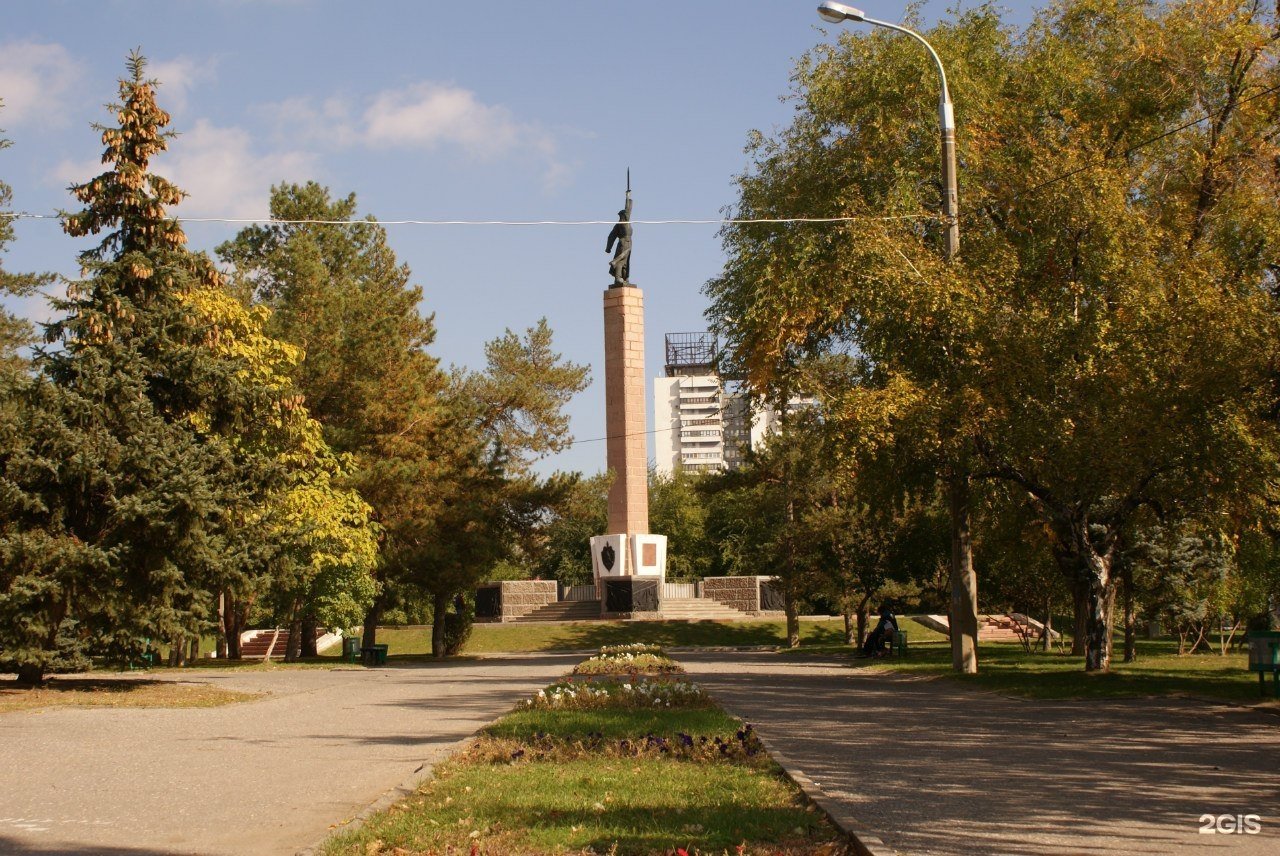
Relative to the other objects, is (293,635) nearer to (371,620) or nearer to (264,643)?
(371,620)

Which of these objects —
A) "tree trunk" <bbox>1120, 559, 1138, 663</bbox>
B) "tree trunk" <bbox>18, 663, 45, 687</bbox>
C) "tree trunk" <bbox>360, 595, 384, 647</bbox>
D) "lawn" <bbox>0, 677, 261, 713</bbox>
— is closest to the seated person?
"tree trunk" <bbox>1120, 559, 1138, 663</bbox>

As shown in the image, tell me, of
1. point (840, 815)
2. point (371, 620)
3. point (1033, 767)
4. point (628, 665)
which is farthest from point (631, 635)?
point (840, 815)

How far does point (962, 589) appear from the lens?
72.6 ft

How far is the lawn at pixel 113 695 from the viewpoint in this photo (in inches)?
704

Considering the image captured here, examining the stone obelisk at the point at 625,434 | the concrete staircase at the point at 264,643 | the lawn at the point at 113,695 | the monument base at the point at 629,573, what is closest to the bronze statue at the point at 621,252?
the stone obelisk at the point at 625,434

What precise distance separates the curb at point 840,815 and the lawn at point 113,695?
456 inches

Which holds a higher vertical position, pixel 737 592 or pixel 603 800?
pixel 603 800

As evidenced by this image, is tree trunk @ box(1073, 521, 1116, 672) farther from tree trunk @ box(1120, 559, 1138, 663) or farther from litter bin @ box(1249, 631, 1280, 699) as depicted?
tree trunk @ box(1120, 559, 1138, 663)

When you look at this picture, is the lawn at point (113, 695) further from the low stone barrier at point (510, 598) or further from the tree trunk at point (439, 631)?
the low stone barrier at point (510, 598)

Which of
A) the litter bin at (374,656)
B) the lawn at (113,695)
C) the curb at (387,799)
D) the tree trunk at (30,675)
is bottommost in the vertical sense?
the litter bin at (374,656)

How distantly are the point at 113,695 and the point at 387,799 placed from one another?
12532 millimetres

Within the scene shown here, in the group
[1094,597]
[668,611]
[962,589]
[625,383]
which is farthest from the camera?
[668,611]

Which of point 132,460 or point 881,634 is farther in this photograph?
point 881,634

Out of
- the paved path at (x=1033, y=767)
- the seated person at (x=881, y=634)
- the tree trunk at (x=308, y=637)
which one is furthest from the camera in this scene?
the tree trunk at (x=308, y=637)
